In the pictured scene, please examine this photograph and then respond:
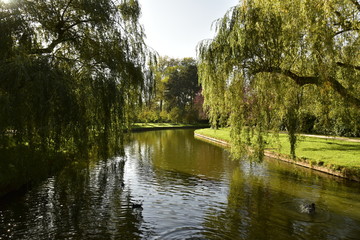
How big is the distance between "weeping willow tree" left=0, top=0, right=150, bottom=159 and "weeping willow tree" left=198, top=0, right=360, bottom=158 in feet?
11.6

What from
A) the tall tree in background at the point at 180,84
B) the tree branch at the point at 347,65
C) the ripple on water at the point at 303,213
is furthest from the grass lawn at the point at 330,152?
the tall tree in background at the point at 180,84

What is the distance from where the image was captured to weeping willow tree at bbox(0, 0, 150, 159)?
6.11 m

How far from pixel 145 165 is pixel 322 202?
9.17 meters

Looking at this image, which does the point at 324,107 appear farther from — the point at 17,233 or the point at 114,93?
the point at 17,233

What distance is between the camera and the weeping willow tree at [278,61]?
10180 mm

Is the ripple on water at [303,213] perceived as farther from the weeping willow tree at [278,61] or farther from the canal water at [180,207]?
the weeping willow tree at [278,61]

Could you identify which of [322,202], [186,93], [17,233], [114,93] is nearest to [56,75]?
[114,93]

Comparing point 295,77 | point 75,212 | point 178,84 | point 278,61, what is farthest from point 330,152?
point 178,84

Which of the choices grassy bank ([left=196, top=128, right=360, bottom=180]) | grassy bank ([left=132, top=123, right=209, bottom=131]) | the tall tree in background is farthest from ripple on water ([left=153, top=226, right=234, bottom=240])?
the tall tree in background

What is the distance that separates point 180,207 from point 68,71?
5.39 m

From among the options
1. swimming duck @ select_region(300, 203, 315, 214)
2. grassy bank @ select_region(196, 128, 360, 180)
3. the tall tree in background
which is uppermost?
the tall tree in background

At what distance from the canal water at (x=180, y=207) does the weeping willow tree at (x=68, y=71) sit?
3.95ft

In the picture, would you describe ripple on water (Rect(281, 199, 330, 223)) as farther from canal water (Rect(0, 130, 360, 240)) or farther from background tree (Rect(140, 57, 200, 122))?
background tree (Rect(140, 57, 200, 122))

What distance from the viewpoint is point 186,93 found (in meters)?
67.2
